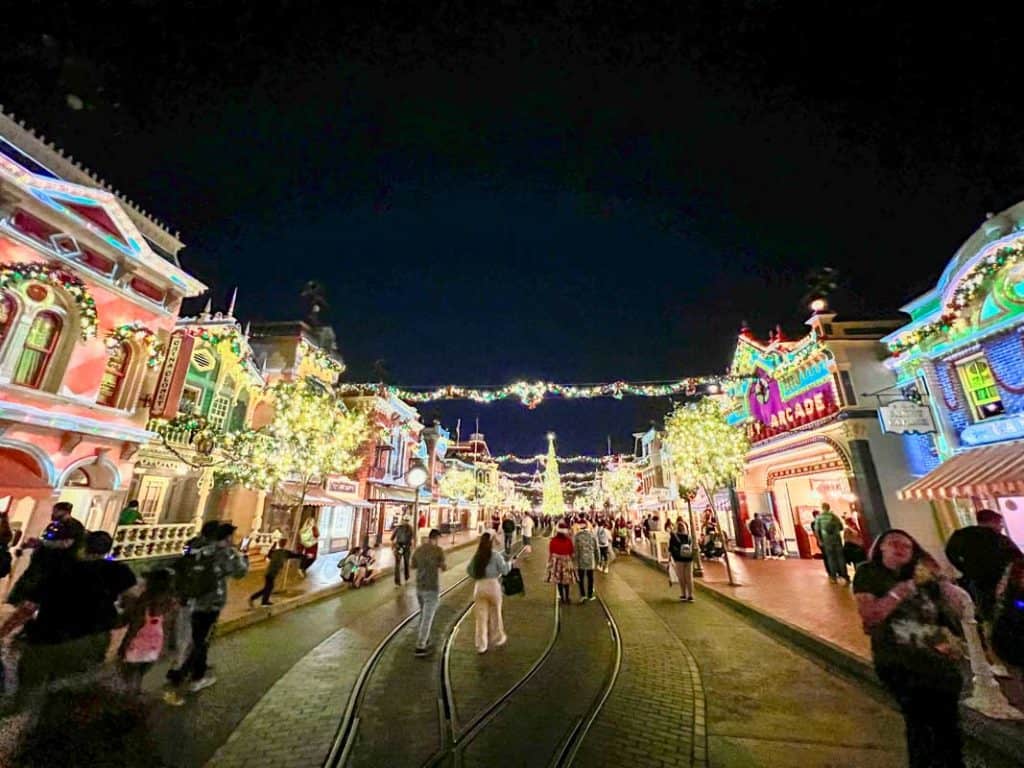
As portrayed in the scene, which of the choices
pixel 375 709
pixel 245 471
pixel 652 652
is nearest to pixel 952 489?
pixel 652 652

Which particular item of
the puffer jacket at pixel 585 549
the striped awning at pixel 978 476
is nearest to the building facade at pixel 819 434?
the striped awning at pixel 978 476

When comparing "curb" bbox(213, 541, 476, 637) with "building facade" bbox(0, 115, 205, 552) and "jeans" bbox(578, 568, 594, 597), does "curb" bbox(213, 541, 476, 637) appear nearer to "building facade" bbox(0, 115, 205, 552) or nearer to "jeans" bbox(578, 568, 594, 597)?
"building facade" bbox(0, 115, 205, 552)

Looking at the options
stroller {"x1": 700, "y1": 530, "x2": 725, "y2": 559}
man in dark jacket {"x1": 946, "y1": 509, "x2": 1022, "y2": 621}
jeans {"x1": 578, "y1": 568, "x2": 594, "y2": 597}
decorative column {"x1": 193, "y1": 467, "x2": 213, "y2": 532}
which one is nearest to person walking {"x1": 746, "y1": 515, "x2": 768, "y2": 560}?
stroller {"x1": 700, "y1": 530, "x2": 725, "y2": 559}

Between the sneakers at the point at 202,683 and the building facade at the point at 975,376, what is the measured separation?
51.3 ft

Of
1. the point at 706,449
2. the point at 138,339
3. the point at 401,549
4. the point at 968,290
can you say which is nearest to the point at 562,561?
the point at 401,549

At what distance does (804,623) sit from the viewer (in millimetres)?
8211

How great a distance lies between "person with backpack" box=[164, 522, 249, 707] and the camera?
5.41 m

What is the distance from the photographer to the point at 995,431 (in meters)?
11.2

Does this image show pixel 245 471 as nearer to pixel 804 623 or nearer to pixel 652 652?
pixel 652 652

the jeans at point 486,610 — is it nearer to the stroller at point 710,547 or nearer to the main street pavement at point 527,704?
the main street pavement at point 527,704

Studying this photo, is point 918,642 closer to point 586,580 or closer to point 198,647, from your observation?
point 198,647

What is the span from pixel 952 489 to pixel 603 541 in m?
11.2

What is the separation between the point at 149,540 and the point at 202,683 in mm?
9422

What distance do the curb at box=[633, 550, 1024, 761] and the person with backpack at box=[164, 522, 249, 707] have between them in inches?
303
